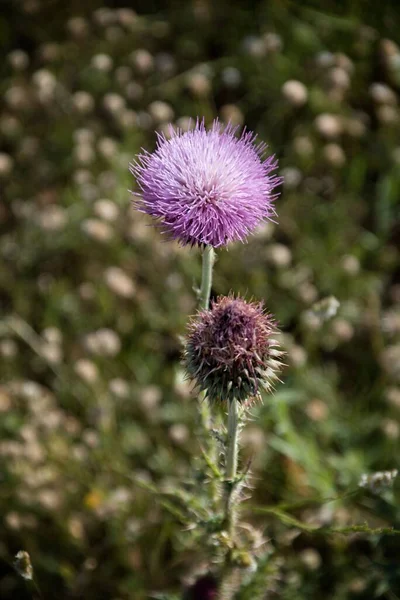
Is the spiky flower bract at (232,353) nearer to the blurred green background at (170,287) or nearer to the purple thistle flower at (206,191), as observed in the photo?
the purple thistle flower at (206,191)

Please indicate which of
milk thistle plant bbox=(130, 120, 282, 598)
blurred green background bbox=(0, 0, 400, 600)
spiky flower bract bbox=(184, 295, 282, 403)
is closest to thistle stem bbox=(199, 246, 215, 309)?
milk thistle plant bbox=(130, 120, 282, 598)

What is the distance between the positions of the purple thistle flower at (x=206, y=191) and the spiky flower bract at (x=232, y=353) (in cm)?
25

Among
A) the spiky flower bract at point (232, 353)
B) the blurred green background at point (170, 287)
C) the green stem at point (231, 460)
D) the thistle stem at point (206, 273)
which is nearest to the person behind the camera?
the spiky flower bract at point (232, 353)

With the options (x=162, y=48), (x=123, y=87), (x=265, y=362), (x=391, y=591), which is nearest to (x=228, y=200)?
(x=265, y=362)

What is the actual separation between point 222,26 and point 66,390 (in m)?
3.27

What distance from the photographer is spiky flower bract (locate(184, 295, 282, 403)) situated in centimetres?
190

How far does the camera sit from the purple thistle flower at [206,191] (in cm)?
206

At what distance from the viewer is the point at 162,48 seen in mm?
5238

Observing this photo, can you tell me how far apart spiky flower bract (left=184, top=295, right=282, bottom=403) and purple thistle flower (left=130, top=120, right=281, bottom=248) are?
0.82 ft

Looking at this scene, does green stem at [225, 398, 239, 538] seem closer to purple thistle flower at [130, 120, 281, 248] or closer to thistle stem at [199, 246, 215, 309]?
thistle stem at [199, 246, 215, 309]

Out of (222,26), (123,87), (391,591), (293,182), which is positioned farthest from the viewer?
(222,26)

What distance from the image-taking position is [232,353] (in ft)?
6.24

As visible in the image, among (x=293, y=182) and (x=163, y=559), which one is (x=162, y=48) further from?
(x=163, y=559)

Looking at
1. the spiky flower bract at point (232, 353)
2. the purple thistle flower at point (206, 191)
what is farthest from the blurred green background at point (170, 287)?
the purple thistle flower at point (206, 191)
